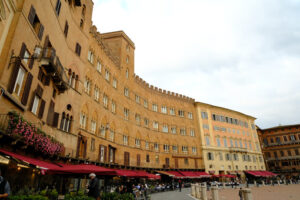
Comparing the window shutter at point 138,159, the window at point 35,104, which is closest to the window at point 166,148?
the window shutter at point 138,159

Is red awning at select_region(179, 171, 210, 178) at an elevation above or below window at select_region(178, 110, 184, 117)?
below

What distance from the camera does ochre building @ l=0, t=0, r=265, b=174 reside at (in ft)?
35.5

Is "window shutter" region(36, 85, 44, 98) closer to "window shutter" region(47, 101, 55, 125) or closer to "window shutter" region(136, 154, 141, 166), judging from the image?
"window shutter" region(47, 101, 55, 125)

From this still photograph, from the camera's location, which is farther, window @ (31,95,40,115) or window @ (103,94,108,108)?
window @ (103,94,108,108)

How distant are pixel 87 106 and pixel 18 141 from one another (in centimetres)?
1219

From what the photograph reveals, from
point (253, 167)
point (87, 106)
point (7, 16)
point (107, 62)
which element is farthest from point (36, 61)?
point (253, 167)

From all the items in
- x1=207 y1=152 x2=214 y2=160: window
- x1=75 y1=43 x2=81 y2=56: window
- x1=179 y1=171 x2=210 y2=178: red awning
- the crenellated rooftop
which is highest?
the crenellated rooftop

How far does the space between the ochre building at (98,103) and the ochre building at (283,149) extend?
8.54 metres

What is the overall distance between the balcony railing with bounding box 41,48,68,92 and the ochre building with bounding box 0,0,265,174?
2.6 inches

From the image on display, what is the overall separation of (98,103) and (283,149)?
189ft

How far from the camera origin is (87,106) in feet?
70.2

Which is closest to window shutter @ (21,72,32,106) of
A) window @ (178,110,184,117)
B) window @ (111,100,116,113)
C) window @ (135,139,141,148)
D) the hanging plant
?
the hanging plant

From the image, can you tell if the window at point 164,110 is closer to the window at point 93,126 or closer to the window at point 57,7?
the window at point 93,126

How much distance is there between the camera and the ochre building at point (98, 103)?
35.5 feet
